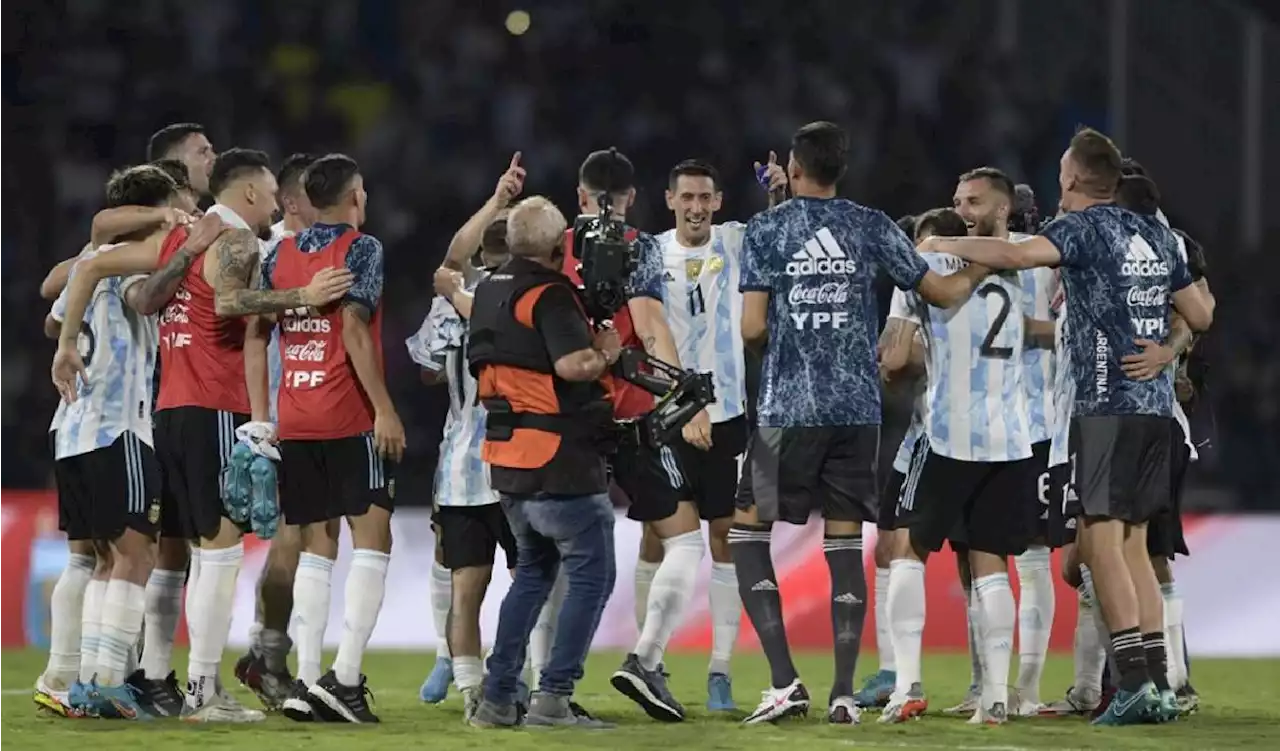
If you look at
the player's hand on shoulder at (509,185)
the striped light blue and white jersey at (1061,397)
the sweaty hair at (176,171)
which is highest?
the sweaty hair at (176,171)

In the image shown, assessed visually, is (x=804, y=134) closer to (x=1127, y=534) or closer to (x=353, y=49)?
(x=1127, y=534)

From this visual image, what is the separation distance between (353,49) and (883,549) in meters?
10.1

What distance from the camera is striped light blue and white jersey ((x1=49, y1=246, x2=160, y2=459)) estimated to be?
9.18 metres

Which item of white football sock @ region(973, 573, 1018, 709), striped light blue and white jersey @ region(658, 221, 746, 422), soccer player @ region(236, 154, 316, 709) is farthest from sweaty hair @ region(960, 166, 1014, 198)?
soccer player @ region(236, 154, 316, 709)

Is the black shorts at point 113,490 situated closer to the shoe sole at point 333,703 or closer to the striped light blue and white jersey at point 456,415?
Result: the shoe sole at point 333,703

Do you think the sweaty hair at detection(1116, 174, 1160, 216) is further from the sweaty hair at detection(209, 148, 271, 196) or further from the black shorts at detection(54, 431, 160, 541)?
the black shorts at detection(54, 431, 160, 541)

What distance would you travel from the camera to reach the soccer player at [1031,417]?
9.27 m

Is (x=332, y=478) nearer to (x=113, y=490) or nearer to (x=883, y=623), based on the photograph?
(x=113, y=490)

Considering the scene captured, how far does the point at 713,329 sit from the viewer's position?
9.90m

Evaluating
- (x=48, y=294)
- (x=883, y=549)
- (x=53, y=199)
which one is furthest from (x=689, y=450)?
(x=53, y=199)

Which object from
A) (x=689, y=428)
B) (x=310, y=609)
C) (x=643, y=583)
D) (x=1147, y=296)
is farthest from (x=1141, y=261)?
(x=310, y=609)

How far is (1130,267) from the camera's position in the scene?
28.9 feet

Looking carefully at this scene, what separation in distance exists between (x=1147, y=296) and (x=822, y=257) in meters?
1.41

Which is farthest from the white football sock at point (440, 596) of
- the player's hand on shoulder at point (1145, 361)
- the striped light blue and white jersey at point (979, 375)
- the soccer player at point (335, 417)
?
the player's hand on shoulder at point (1145, 361)
